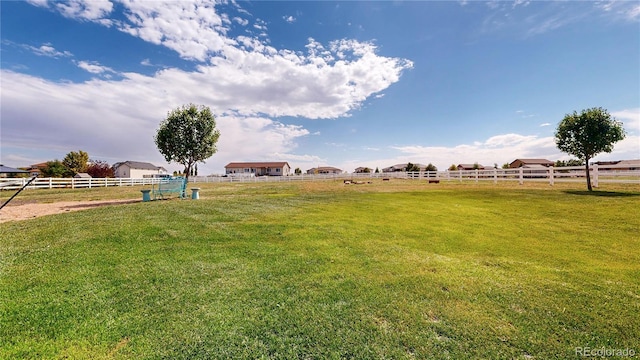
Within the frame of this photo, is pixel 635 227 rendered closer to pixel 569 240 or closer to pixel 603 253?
pixel 569 240

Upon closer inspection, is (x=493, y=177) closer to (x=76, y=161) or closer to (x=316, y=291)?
(x=316, y=291)

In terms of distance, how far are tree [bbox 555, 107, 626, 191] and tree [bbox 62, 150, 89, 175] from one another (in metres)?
72.3

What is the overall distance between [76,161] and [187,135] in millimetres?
32683

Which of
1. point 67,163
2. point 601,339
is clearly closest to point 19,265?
point 601,339

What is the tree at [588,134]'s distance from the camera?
1530cm

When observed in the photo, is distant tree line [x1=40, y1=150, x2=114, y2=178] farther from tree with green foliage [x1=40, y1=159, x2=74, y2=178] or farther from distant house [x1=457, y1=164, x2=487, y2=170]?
distant house [x1=457, y1=164, x2=487, y2=170]

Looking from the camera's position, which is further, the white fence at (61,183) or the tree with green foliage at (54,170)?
the tree with green foliage at (54,170)

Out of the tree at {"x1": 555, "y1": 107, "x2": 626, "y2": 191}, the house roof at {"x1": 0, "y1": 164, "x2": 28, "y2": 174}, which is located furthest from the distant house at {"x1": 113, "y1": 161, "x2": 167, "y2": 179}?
the tree at {"x1": 555, "y1": 107, "x2": 626, "y2": 191}

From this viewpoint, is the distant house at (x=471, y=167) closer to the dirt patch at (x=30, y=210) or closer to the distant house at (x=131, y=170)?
the dirt patch at (x=30, y=210)

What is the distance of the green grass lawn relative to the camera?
2.80m

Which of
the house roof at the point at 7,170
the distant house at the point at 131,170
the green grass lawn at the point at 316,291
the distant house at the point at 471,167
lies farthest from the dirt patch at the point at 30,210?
the distant house at the point at 471,167

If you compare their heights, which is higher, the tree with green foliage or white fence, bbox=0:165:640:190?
the tree with green foliage

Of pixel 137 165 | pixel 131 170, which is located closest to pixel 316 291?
pixel 131 170

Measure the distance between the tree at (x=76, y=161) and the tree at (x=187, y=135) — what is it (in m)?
27.7
